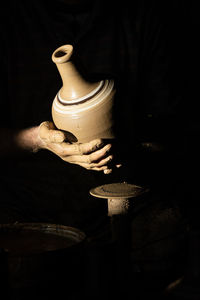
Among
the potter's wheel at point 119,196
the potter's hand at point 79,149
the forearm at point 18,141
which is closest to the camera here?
the potter's wheel at point 119,196

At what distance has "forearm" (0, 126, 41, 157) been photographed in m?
2.29

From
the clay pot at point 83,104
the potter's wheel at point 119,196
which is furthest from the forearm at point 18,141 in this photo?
the potter's wheel at point 119,196

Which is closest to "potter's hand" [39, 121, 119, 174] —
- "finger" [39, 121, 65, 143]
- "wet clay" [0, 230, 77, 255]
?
"finger" [39, 121, 65, 143]

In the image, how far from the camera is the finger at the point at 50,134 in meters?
1.90

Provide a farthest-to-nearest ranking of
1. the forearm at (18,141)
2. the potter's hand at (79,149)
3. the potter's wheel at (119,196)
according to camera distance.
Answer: the forearm at (18,141)
the potter's hand at (79,149)
the potter's wheel at (119,196)

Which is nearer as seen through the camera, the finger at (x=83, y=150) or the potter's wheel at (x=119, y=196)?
the potter's wheel at (x=119, y=196)

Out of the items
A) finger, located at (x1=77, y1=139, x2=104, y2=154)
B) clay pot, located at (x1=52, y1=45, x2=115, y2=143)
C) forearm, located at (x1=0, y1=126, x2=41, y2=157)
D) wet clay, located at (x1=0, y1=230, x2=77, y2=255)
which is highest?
clay pot, located at (x1=52, y1=45, x2=115, y2=143)

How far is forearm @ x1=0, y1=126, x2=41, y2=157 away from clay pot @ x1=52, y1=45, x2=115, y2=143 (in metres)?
0.41

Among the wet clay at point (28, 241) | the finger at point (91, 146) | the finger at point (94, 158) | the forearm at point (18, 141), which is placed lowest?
the wet clay at point (28, 241)

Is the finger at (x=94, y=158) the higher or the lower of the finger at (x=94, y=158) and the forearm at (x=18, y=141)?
the higher

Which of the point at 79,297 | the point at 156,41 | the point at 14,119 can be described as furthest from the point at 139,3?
the point at 79,297

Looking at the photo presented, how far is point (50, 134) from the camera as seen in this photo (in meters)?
1.97

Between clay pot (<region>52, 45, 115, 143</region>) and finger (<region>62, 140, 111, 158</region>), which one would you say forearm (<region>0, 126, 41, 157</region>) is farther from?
clay pot (<region>52, 45, 115, 143</region>)

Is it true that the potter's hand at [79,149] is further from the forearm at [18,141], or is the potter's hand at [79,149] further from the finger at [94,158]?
the forearm at [18,141]
